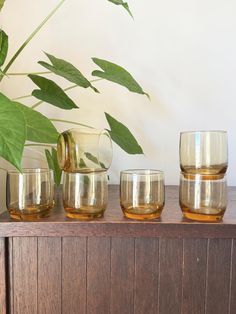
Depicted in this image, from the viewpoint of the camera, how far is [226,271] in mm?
637

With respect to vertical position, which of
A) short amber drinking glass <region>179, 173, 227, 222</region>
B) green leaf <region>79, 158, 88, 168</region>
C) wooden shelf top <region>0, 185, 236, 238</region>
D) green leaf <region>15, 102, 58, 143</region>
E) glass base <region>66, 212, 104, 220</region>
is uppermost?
green leaf <region>15, 102, 58, 143</region>

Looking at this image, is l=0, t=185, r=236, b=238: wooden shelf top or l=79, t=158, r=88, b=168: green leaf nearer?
l=0, t=185, r=236, b=238: wooden shelf top

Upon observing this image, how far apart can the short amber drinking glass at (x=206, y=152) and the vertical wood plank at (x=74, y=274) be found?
0.28 m

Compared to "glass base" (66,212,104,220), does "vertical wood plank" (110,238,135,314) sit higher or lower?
lower

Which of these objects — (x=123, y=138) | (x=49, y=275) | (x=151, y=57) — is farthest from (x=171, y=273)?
(x=151, y=57)

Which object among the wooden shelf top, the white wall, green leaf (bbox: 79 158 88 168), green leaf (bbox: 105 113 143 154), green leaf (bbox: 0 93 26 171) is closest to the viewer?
green leaf (bbox: 0 93 26 171)

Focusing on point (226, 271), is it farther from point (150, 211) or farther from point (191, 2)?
point (191, 2)

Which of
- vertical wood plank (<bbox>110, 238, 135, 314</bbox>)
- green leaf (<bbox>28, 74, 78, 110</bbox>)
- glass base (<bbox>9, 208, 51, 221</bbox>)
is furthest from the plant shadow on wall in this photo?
vertical wood plank (<bbox>110, 238, 135, 314</bbox>)

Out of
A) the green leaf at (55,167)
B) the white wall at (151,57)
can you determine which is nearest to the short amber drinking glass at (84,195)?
the green leaf at (55,167)

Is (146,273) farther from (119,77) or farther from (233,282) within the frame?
(119,77)

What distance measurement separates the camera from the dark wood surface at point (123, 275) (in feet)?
2.10

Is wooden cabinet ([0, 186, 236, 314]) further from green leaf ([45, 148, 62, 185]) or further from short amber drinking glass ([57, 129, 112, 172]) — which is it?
green leaf ([45, 148, 62, 185])

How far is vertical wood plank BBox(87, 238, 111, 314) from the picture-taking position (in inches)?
25.4

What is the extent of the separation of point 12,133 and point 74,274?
325mm
